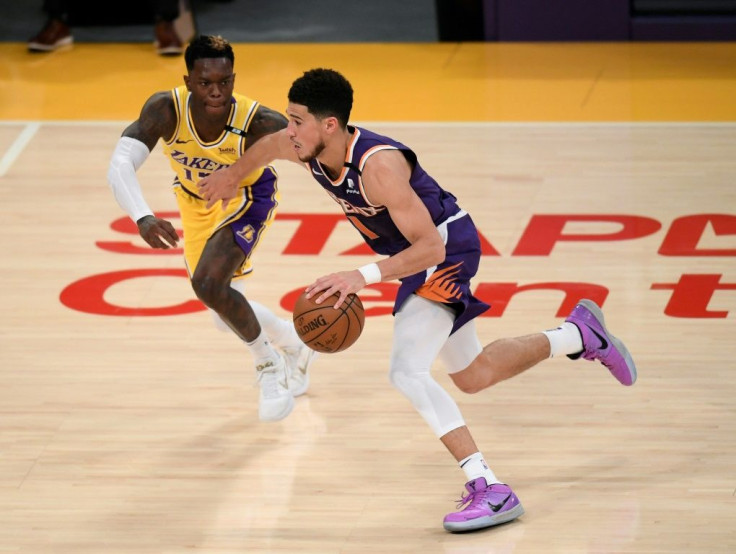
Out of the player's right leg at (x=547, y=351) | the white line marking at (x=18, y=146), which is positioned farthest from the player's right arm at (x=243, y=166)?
the white line marking at (x=18, y=146)

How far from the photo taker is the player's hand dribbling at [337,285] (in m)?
4.33

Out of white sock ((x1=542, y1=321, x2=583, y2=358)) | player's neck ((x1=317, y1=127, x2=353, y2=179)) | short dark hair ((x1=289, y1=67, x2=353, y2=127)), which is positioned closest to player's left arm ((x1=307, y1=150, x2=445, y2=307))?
player's neck ((x1=317, y1=127, x2=353, y2=179))

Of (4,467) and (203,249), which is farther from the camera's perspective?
(203,249)

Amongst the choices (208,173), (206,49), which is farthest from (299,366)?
(206,49)

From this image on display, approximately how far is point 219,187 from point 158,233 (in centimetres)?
44

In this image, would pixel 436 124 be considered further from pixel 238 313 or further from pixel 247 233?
pixel 238 313

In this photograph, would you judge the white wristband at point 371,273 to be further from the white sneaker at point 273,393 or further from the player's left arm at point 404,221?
the white sneaker at point 273,393

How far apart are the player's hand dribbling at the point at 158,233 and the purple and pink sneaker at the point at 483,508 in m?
1.39

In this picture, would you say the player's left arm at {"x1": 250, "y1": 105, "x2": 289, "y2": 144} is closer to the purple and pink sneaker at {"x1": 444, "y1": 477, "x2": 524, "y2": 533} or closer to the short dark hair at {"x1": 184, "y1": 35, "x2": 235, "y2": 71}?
the short dark hair at {"x1": 184, "y1": 35, "x2": 235, "y2": 71}

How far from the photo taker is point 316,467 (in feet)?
16.9

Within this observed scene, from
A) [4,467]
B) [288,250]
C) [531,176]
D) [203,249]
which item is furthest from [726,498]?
[531,176]

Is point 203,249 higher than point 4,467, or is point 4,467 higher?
point 203,249

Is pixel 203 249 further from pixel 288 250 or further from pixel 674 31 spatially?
pixel 674 31

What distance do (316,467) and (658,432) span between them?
1.37 m
